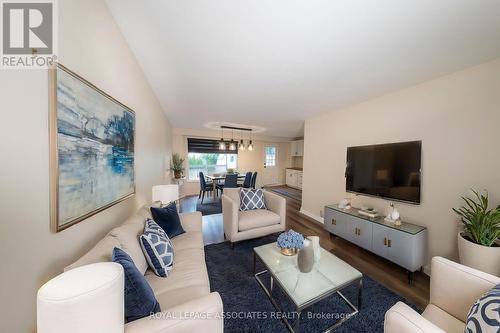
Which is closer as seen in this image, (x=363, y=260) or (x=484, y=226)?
(x=484, y=226)

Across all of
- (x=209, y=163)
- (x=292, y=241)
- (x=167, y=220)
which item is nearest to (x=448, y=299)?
(x=292, y=241)

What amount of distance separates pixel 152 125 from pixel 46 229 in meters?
2.25

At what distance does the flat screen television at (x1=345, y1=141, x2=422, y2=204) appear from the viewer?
2.07m

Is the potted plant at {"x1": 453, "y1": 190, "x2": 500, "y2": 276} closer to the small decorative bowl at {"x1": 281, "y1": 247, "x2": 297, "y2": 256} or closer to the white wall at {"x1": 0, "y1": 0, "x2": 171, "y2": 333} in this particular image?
the small decorative bowl at {"x1": 281, "y1": 247, "x2": 297, "y2": 256}

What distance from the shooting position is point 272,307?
4.91 feet

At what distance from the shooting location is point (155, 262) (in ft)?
4.07

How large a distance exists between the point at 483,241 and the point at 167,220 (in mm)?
2970

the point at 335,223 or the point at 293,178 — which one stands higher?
the point at 293,178

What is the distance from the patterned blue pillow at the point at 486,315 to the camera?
0.66 meters

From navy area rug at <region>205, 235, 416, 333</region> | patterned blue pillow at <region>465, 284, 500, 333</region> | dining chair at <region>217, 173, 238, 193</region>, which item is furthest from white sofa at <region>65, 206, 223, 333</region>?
dining chair at <region>217, 173, 238, 193</region>

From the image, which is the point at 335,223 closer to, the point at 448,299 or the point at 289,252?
the point at 289,252

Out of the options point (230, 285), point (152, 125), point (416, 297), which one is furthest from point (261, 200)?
point (152, 125)

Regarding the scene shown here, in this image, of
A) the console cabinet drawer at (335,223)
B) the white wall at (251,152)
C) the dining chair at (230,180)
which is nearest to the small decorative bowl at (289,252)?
the console cabinet drawer at (335,223)

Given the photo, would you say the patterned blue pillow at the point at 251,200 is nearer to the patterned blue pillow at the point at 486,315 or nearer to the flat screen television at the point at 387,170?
the flat screen television at the point at 387,170
